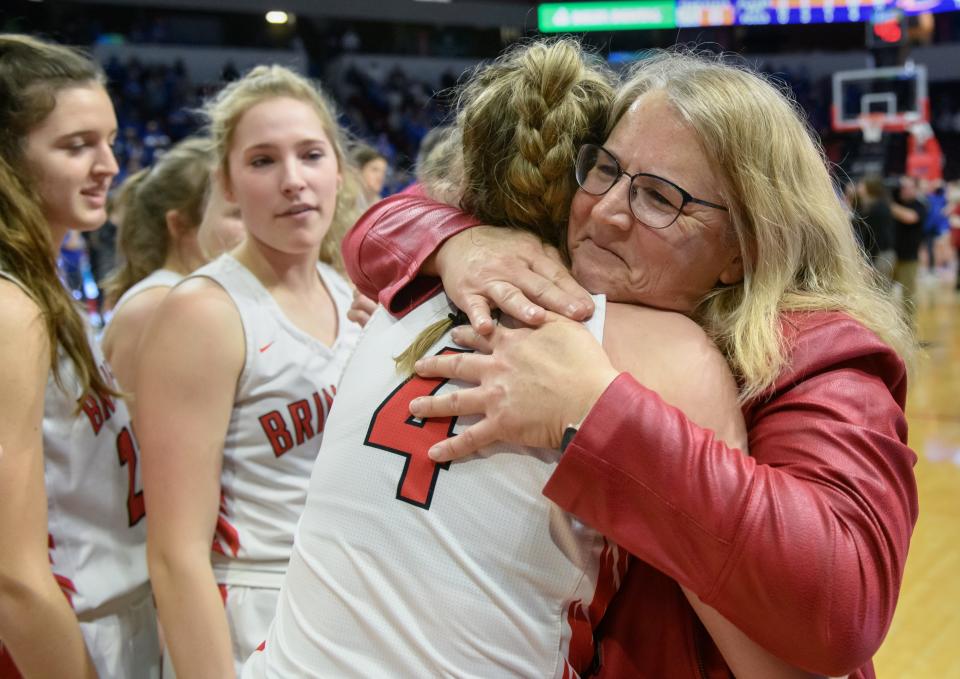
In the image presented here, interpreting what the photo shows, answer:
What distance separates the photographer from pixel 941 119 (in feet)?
74.2

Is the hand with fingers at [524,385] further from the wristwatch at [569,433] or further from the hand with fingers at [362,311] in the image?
the hand with fingers at [362,311]

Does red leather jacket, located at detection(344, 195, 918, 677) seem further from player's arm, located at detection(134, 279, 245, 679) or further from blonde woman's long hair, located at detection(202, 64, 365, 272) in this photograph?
blonde woman's long hair, located at detection(202, 64, 365, 272)

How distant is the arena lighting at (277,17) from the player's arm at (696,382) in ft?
59.2

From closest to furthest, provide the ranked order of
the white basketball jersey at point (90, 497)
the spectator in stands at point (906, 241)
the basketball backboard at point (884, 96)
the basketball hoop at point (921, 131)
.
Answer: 1. the white basketball jersey at point (90, 497)
2. the spectator in stands at point (906, 241)
3. the basketball backboard at point (884, 96)
4. the basketball hoop at point (921, 131)

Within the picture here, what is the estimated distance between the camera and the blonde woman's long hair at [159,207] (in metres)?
3.31

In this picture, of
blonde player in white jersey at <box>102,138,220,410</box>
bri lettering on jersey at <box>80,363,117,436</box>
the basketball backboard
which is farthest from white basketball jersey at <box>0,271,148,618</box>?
the basketball backboard

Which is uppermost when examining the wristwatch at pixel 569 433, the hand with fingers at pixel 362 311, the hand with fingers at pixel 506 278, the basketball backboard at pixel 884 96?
the hand with fingers at pixel 506 278

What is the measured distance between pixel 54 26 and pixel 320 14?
509 centimetres

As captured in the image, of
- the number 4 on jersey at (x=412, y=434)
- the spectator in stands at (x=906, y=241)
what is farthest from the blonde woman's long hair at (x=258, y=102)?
the spectator in stands at (x=906, y=241)

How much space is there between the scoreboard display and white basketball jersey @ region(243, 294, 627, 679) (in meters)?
15.2

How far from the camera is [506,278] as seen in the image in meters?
1.36

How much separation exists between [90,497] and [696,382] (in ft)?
4.70

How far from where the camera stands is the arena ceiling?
17.4 m

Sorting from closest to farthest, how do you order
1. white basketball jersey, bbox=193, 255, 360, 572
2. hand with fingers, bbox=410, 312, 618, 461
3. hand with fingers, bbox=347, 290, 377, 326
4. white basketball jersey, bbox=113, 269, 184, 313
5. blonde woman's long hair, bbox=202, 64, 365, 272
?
hand with fingers, bbox=410, 312, 618, 461 < white basketball jersey, bbox=193, 255, 360, 572 < hand with fingers, bbox=347, 290, 377, 326 < blonde woman's long hair, bbox=202, 64, 365, 272 < white basketball jersey, bbox=113, 269, 184, 313
